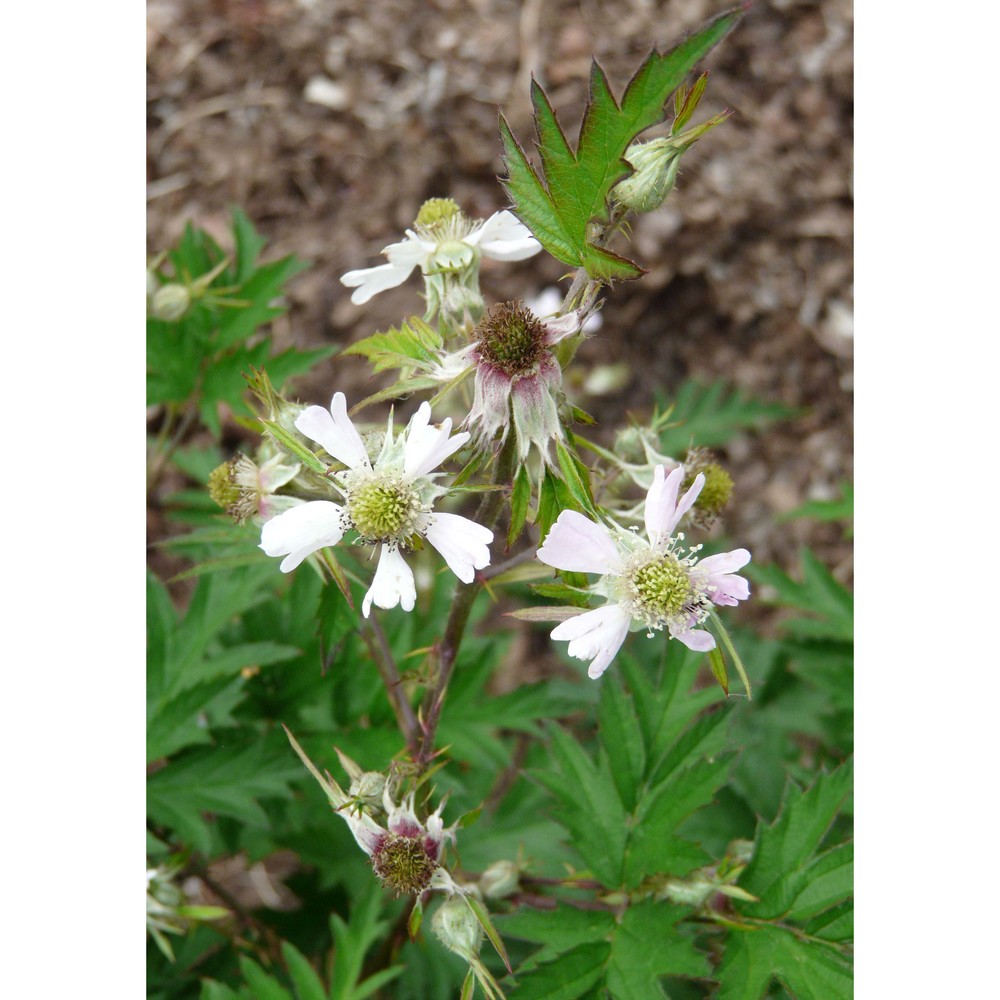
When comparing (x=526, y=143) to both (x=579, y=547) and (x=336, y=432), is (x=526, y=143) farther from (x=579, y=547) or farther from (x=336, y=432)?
(x=579, y=547)

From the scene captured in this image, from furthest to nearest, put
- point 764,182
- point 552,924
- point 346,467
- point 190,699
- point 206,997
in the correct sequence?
point 764,182 → point 190,699 → point 206,997 → point 552,924 → point 346,467

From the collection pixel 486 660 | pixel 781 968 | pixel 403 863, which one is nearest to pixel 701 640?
pixel 403 863

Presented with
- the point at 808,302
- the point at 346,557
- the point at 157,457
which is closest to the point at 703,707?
the point at 346,557

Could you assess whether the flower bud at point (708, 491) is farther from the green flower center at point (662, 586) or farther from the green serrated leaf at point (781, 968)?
the green serrated leaf at point (781, 968)

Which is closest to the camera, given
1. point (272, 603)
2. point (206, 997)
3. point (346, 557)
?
point (346, 557)

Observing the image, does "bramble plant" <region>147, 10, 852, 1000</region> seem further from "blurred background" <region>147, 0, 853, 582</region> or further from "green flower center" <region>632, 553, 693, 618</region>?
"blurred background" <region>147, 0, 853, 582</region>

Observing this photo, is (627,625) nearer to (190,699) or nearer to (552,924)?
(552,924)

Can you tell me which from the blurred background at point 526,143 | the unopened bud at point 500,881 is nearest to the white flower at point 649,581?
the unopened bud at point 500,881
